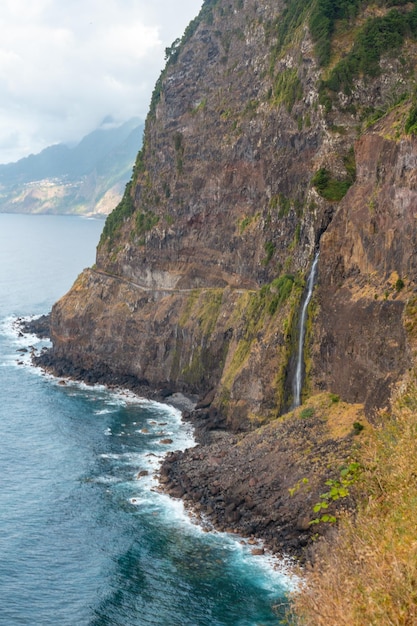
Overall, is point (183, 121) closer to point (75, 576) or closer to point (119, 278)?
point (119, 278)

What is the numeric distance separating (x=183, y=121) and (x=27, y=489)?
63.6 m

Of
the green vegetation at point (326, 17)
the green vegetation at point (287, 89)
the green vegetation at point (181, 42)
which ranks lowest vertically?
the green vegetation at point (287, 89)

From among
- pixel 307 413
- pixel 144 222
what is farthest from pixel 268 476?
pixel 144 222

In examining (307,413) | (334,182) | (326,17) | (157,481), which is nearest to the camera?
(307,413)

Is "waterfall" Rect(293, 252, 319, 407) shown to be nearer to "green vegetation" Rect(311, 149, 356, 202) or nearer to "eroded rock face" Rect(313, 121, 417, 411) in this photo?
"eroded rock face" Rect(313, 121, 417, 411)

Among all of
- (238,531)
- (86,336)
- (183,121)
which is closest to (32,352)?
(86,336)

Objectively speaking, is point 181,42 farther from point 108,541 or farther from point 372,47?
point 108,541

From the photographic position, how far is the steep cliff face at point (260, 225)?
200 ft

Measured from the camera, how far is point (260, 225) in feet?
287

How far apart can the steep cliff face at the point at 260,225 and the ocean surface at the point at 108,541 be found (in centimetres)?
1422

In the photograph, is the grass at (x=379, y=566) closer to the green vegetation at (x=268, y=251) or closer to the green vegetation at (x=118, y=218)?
the green vegetation at (x=268, y=251)

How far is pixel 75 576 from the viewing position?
49781 millimetres

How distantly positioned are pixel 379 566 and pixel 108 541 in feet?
115

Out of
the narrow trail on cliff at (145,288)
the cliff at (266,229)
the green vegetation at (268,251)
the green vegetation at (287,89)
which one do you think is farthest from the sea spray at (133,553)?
the green vegetation at (287,89)
